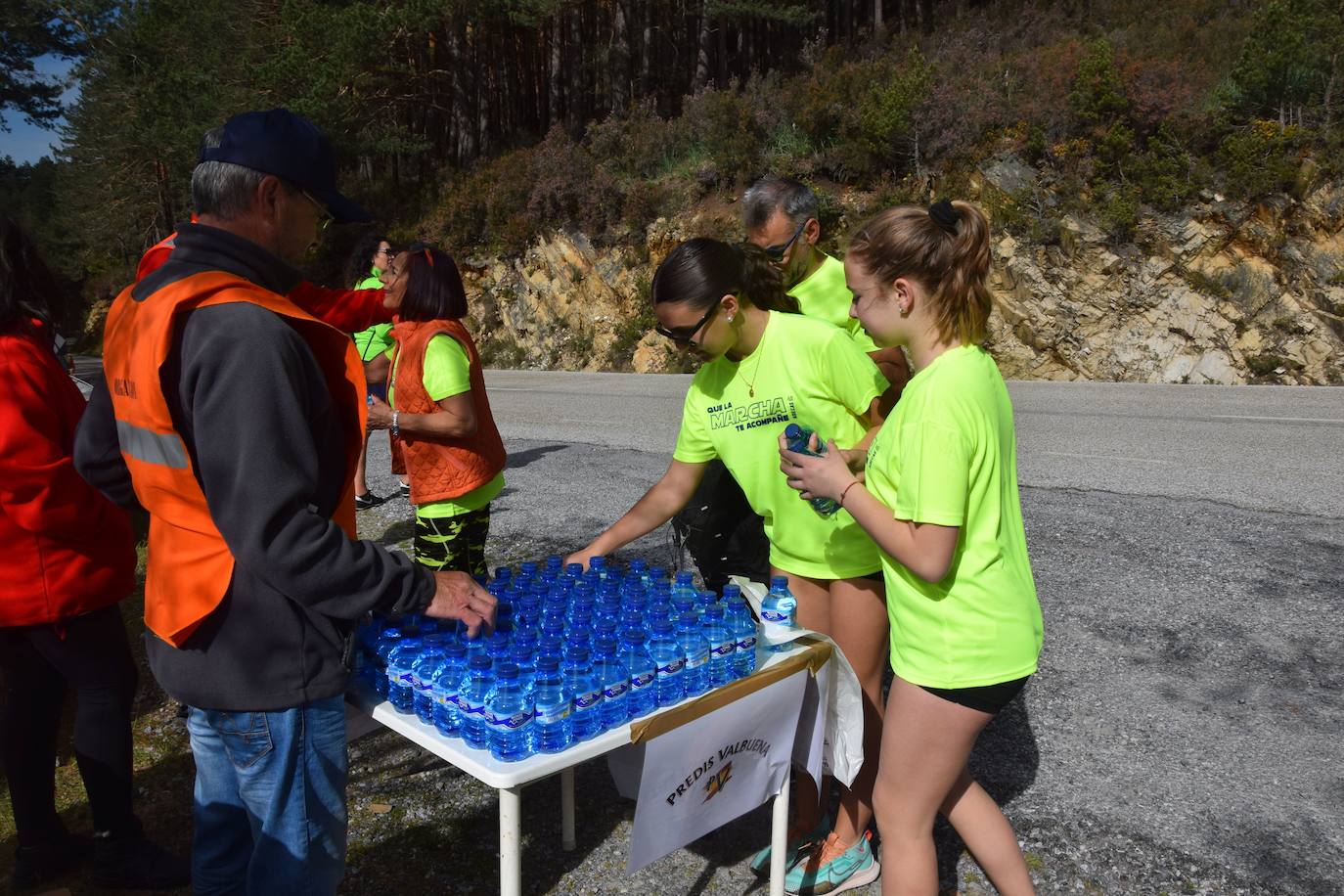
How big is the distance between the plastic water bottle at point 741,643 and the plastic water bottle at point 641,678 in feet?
0.79

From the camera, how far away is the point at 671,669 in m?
2.06

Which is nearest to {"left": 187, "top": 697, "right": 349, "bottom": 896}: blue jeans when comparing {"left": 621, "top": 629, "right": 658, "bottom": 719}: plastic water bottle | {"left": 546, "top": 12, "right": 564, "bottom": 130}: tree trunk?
{"left": 621, "top": 629, "right": 658, "bottom": 719}: plastic water bottle

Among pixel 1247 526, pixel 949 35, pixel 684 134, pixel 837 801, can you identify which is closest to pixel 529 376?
pixel 684 134

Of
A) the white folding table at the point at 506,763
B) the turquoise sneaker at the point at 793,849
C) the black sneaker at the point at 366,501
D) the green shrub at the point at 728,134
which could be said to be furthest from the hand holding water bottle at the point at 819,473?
the green shrub at the point at 728,134

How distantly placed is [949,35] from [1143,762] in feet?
72.1

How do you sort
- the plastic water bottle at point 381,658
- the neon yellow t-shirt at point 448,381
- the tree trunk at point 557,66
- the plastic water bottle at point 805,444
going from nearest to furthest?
the plastic water bottle at point 381,658 → the plastic water bottle at point 805,444 → the neon yellow t-shirt at point 448,381 → the tree trunk at point 557,66

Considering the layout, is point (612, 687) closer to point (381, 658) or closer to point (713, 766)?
point (713, 766)

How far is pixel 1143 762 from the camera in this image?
334 centimetres

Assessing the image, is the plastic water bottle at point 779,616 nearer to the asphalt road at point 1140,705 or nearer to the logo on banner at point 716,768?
the logo on banner at point 716,768

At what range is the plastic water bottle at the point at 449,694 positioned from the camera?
1938 mm

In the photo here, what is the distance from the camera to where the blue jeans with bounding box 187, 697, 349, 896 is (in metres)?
1.89

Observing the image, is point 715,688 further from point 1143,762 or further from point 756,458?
point 1143,762

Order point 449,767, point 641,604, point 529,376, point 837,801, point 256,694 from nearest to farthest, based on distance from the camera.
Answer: point 256,694 < point 641,604 < point 837,801 < point 449,767 < point 529,376

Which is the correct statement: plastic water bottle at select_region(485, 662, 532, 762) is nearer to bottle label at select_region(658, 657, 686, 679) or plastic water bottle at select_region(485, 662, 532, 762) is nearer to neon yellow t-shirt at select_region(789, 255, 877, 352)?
bottle label at select_region(658, 657, 686, 679)
